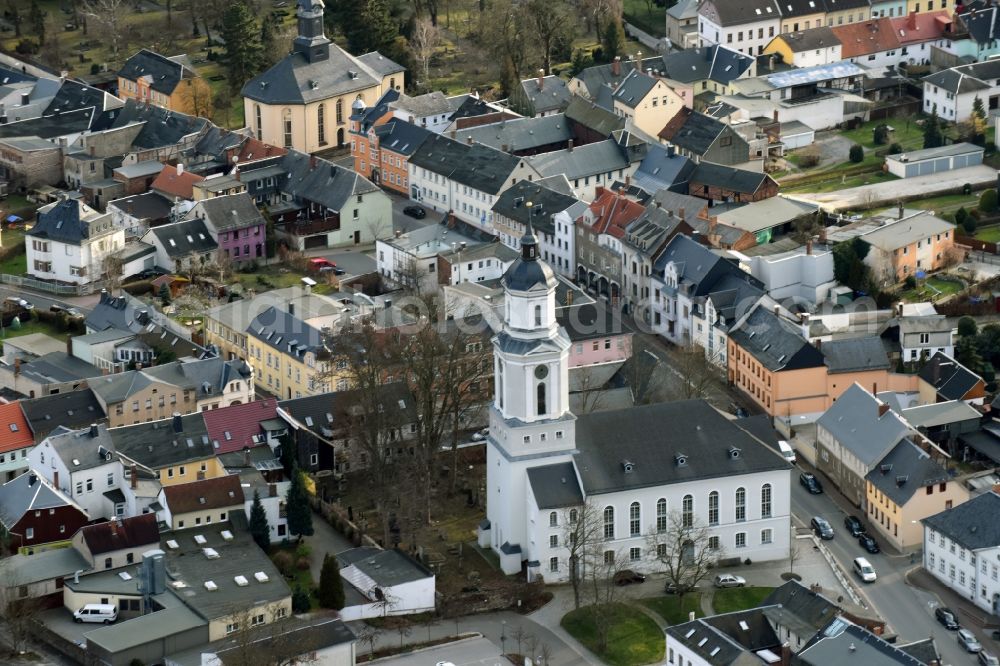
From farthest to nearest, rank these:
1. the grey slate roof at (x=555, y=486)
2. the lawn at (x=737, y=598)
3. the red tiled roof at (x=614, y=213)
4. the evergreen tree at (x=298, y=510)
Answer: the red tiled roof at (x=614, y=213) → the evergreen tree at (x=298, y=510) → the grey slate roof at (x=555, y=486) → the lawn at (x=737, y=598)

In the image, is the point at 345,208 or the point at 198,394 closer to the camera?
the point at 198,394

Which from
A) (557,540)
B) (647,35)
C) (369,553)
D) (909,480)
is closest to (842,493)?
(909,480)

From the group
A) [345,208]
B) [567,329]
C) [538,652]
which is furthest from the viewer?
[345,208]

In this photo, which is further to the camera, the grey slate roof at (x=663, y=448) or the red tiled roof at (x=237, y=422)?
the red tiled roof at (x=237, y=422)

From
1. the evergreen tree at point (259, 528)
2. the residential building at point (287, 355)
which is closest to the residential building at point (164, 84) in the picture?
the residential building at point (287, 355)

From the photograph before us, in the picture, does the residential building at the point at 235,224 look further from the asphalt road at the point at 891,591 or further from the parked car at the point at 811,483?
the asphalt road at the point at 891,591

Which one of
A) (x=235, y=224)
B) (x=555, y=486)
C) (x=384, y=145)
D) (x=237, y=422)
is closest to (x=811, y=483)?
(x=555, y=486)

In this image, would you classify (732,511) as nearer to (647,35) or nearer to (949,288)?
(949,288)
